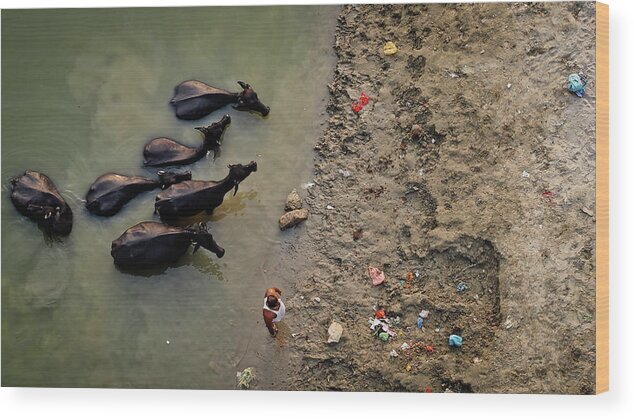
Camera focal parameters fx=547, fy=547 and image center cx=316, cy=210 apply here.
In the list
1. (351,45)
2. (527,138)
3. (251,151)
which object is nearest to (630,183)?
(527,138)

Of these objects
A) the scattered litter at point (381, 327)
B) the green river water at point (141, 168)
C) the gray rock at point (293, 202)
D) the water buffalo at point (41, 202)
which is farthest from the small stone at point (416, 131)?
the water buffalo at point (41, 202)

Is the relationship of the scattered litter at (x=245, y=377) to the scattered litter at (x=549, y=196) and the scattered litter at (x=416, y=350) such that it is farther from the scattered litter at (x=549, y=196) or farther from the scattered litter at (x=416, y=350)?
the scattered litter at (x=549, y=196)

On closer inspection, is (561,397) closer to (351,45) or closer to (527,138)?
(527,138)

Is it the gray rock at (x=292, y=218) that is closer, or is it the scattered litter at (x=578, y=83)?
the scattered litter at (x=578, y=83)

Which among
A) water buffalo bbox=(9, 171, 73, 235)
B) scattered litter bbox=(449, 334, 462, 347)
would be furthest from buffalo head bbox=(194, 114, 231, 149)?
scattered litter bbox=(449, 334, 462, 347)

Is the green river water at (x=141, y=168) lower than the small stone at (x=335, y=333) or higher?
higher

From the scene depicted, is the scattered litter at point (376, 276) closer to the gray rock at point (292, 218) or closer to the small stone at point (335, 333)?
the small stone at point (335, 333)
